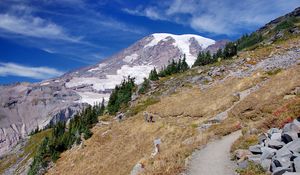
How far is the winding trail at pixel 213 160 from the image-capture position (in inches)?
834

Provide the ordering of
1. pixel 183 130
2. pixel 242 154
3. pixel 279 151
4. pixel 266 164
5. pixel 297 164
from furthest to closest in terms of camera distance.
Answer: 1. pixel 183 130
2. pixel 242 154
3. pixel 266 164
4. pixel 279 151
5. pixel 297 164

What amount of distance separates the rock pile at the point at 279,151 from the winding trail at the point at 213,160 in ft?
5.76

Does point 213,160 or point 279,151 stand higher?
point 279,151

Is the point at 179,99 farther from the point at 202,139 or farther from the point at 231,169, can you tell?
the point at 231,169

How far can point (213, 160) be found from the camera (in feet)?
77.7

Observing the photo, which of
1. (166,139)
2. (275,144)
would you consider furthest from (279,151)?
(166,139)

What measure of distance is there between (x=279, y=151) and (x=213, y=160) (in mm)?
6195

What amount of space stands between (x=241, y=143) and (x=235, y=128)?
798cm

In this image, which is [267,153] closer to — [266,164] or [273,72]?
[266,164]

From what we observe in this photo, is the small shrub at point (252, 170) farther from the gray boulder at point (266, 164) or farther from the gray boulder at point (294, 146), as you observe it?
the gray boulder at point (294, 146)

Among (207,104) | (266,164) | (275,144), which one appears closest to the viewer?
(266,164)

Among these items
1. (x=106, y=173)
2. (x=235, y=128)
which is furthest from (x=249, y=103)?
(x=106, y=173)

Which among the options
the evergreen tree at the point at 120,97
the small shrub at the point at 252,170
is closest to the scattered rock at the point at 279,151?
the small shrub at the point at 252,170

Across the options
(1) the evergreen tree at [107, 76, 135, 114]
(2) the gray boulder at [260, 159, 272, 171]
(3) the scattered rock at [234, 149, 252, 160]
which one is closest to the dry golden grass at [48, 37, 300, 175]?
(3) the scattered rock at [234, 149, 252, 160]
